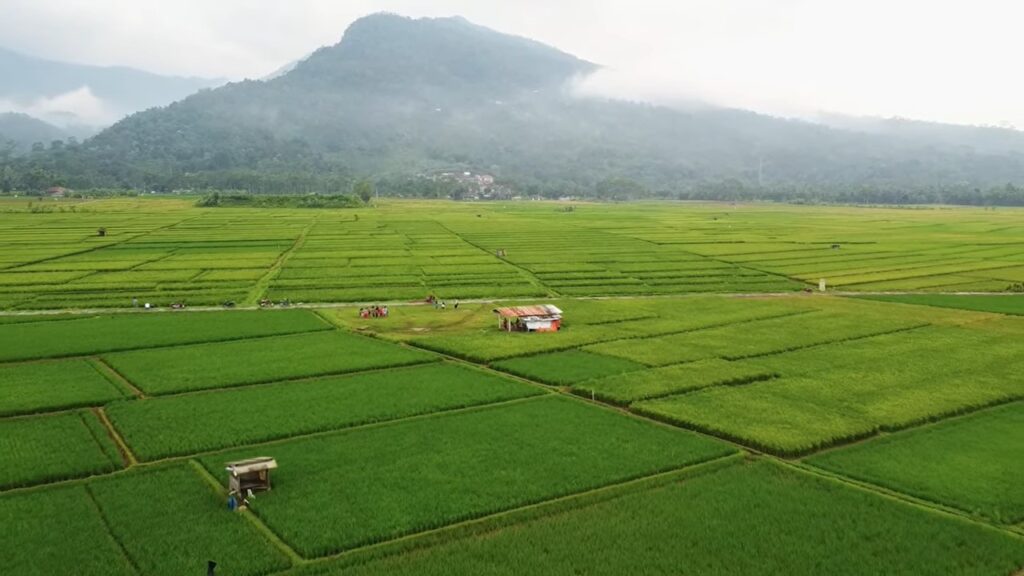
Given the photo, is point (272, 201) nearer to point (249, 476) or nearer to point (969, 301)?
point (969, 301)

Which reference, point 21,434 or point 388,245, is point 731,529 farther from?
point 388,245

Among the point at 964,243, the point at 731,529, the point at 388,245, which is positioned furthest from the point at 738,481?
the point at 964,243

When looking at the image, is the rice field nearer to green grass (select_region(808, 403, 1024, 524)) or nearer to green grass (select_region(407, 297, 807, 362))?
green grass (select_region(808, 403, 1024, 524))

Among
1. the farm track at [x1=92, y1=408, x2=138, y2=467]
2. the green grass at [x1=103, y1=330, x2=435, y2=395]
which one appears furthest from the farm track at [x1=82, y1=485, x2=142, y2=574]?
the green grass at [x1=103, y1=330, x2=435, y2=395]

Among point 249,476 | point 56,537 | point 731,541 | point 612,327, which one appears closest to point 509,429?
point 249,476

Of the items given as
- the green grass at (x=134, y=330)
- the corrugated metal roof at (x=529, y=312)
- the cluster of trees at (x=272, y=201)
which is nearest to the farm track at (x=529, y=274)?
the corrugated metal roof at (x=529, y=312)

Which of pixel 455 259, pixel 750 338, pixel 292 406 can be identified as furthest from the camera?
pixel 455 259

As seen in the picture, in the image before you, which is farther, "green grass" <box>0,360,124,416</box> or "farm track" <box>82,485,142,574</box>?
"green grass" <box>0,360,124,416</box>
